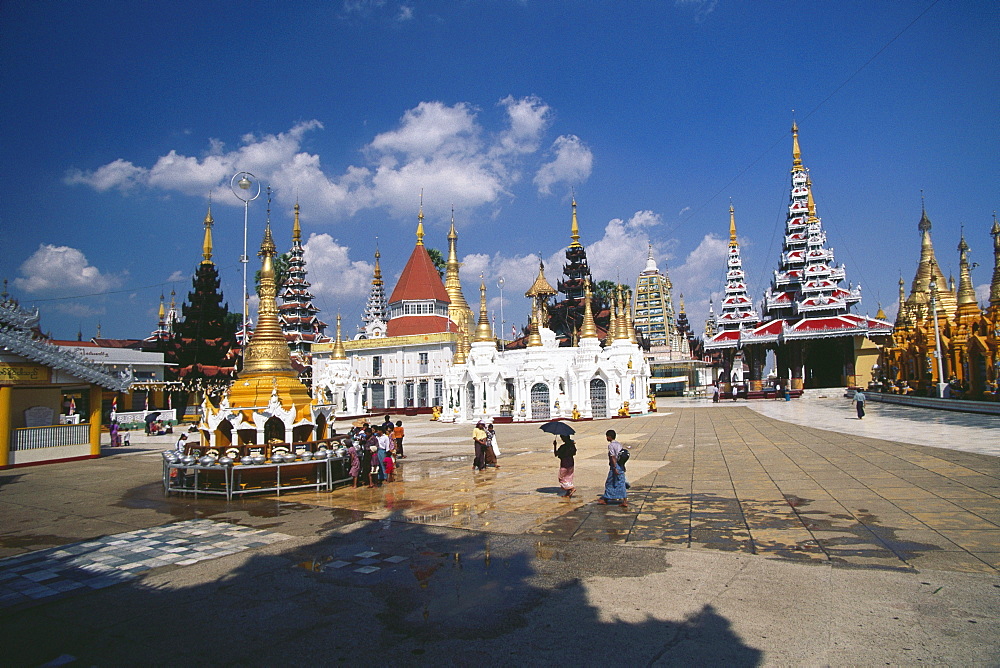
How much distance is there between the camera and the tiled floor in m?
6.83

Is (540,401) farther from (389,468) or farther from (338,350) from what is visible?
(338,350)

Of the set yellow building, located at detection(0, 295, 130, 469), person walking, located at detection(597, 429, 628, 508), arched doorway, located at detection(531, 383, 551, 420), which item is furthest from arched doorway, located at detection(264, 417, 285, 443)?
arched doorway, located at detection(531, 383, 551, 420)

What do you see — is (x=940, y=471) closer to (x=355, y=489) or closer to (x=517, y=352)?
(x=355, y=489)

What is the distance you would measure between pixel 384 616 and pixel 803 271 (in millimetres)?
59187

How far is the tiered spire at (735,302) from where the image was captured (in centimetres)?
6438

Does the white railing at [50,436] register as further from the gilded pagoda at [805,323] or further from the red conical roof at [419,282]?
the gilded pagoda at [805,323]

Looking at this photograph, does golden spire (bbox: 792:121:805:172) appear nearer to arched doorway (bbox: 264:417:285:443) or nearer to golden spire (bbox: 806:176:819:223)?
golden spire (bbox: 806:176:819:223)

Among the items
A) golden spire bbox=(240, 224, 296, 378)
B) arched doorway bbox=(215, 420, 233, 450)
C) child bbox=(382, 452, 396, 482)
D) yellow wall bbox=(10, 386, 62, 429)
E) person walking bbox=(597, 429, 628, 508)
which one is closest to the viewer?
person walking bbox=(597, 429, 628, 508)

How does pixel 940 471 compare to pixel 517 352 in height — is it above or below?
below

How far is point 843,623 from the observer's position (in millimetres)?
5094

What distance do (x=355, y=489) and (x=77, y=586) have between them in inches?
255

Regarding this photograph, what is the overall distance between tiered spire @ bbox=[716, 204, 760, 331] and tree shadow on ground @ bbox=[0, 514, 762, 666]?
6135cm

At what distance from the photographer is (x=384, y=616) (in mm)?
5695

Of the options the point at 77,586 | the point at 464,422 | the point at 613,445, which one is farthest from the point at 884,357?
the point at 77,586
